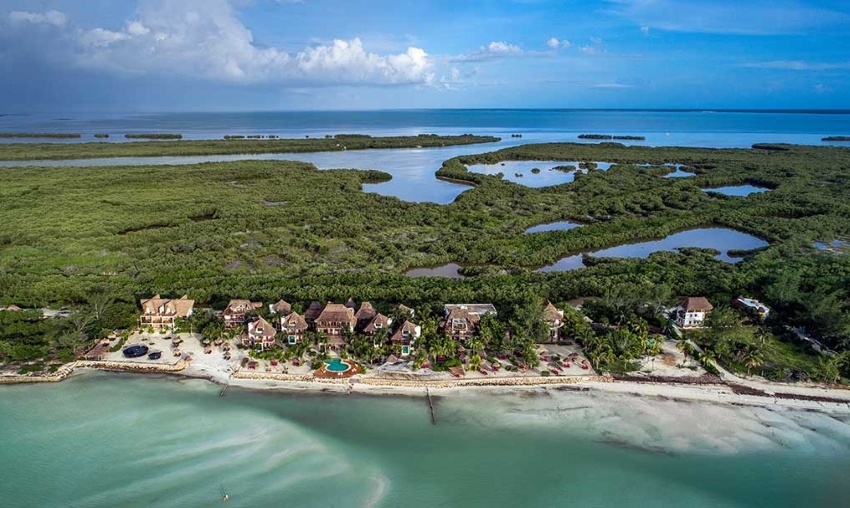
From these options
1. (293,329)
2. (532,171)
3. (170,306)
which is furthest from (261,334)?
(532,171)

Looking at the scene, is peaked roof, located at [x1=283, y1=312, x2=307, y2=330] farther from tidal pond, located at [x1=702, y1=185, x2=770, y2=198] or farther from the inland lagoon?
tidal pond, located at [x1=702, y1=185, x2=770, y2=198]

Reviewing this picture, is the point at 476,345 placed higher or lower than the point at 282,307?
lower

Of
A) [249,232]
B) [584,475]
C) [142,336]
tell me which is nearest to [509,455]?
[584,475]

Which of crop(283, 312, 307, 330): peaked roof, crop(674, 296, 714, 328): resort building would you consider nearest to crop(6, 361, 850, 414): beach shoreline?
crop(283, 312, 307, 330): peaked roof

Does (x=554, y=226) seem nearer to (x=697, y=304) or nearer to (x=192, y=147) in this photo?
(x=697, y=304)

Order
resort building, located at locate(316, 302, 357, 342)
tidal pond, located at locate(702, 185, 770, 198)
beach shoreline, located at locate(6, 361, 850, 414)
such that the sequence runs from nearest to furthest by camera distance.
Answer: beach shoreline, located at locate(6, 361, 850, 414) → resort building, located at locate(316, 302, 357, 342) → tidal pond, located at locate(702, 185, 770, 198)

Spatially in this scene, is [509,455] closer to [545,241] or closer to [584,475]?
[584,475]

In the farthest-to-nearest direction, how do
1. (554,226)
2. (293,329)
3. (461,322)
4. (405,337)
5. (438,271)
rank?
(554,226) → (438,271) → (461,322) → (293,329) → (405,337)
